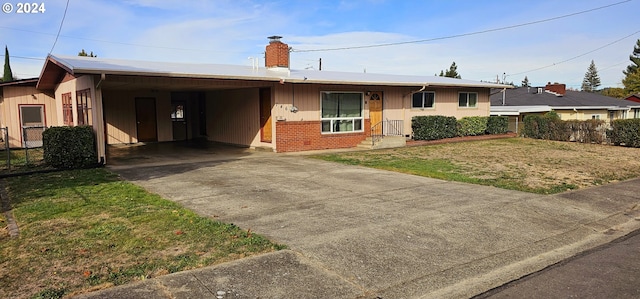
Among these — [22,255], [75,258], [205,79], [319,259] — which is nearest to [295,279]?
[319,259]

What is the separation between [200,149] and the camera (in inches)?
671

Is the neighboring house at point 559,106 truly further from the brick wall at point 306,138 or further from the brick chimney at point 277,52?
the brick chimney at point 277,52

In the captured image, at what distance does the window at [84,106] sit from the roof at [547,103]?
80.2 feet

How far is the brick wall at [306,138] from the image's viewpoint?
16.0 metres

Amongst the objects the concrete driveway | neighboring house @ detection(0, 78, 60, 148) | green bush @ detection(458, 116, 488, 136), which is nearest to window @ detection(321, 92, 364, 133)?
green bush @ detection(458, 116, 488, 136)

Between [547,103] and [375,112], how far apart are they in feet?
57.3

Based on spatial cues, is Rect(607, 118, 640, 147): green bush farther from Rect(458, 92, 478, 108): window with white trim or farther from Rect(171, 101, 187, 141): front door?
Rect(171, 101, 187, 141): front door

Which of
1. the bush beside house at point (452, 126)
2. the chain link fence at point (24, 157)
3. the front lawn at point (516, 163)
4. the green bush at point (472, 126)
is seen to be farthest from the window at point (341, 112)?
the chain link fence at point (24, 157)

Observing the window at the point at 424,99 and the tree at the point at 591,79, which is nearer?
the window at the point at 424,99

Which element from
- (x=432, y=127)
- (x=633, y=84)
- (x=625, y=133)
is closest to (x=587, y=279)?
(x=432, y=127)

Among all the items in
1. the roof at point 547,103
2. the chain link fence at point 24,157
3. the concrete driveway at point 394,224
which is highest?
the roof at point 547,103

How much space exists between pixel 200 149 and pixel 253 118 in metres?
2.42

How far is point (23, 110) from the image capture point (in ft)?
62.8

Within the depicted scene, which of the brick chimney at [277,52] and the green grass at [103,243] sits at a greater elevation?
the brick chimney at [277,52]
